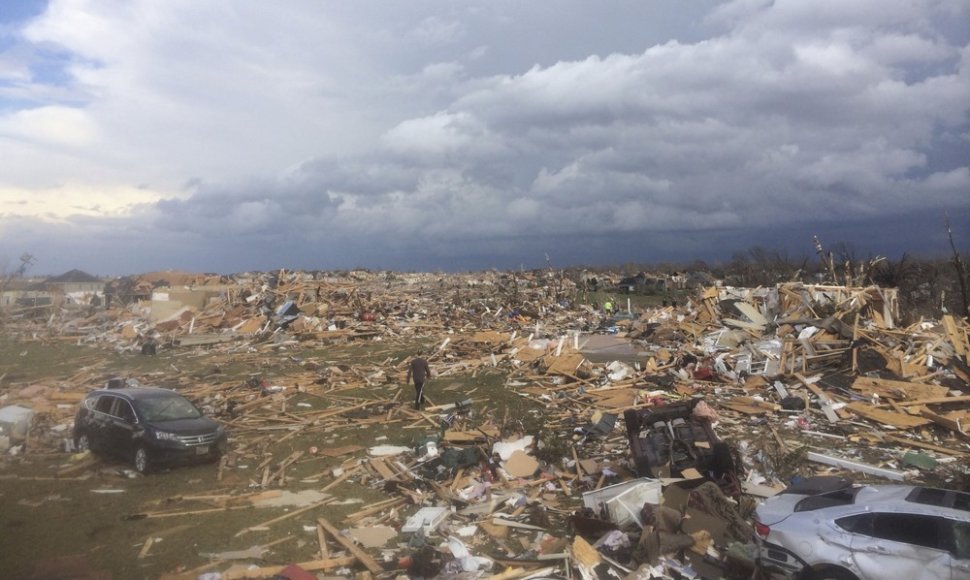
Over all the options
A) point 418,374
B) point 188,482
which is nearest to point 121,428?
point 188,482

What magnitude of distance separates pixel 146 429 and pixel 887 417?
1510 centimetres

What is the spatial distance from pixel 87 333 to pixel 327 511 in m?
27.2

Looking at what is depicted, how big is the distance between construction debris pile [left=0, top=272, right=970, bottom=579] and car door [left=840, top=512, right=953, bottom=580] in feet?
3.86

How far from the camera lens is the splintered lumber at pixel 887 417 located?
13453mm

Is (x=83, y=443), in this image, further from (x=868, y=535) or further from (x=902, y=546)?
(x=902, y=546)

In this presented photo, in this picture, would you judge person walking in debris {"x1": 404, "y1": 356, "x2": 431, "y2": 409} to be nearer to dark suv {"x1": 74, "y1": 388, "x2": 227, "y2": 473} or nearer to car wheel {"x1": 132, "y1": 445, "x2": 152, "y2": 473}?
dark suv {"x1": 74, "y1": 388, "x2": 227, "y2": 473}

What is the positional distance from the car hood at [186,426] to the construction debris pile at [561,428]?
854mm

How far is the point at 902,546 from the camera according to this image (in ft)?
18.8

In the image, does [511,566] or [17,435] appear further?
[17,435]

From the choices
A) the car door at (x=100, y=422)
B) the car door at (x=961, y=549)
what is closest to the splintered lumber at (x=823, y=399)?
the car door at (x=961, y=549)

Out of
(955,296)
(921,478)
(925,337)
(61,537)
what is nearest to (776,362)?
(925,337)

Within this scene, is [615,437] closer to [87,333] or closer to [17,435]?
[17,435]

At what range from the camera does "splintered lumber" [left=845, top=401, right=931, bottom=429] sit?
44.1ft

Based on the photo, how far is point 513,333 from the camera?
26281 millimetres
